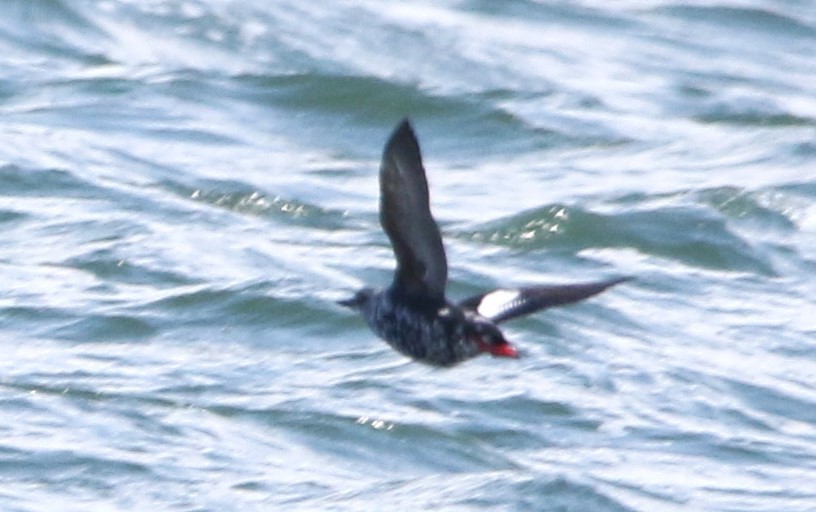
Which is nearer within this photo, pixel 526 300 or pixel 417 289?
pixel 417 289

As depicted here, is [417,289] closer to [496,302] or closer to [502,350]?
[502,350]

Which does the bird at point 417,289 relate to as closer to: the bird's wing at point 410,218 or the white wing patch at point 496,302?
the bird's wing at point 410,218

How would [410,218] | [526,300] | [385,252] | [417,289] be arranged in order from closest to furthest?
[410,218]
[417,289]
[526,300]
[385,252]

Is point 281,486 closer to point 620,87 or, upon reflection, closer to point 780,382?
point 780,382

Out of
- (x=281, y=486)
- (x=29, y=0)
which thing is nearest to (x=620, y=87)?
(x=29, y=0)

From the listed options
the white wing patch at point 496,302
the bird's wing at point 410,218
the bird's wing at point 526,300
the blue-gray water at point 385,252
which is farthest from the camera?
the blue-gray water at point 385,252

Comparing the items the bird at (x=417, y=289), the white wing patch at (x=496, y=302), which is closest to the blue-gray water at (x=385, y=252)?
the white wing patch at (x=496, y=302)

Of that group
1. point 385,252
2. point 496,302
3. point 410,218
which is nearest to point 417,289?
point 410,218
